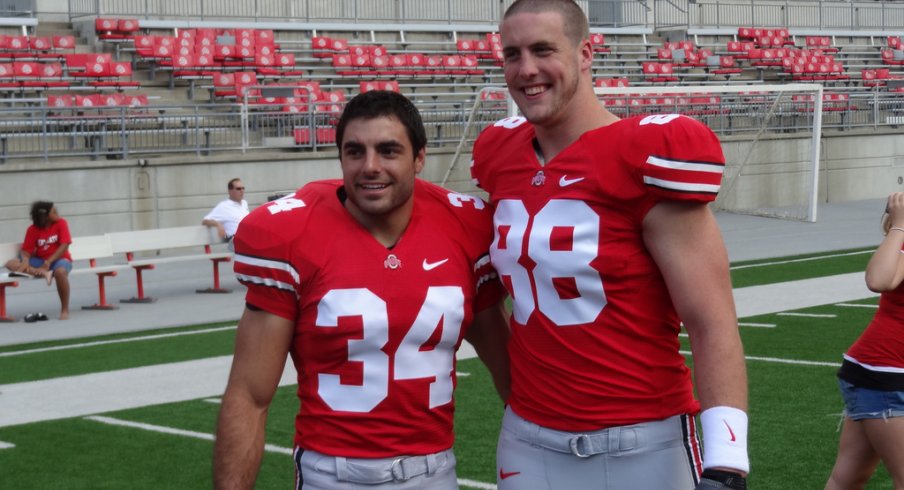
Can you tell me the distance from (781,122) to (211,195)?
980cm

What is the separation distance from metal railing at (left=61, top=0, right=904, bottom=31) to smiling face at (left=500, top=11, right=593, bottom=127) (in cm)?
2162

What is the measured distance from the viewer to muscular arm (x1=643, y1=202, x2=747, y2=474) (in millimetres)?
2771

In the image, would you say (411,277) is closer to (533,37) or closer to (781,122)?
(533,37)

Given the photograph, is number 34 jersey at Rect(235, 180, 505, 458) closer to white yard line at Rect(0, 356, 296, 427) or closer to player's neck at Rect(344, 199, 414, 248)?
player's neck at Rect(344, 199, 414, 248)

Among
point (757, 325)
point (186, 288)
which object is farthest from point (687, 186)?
point (186, 288)

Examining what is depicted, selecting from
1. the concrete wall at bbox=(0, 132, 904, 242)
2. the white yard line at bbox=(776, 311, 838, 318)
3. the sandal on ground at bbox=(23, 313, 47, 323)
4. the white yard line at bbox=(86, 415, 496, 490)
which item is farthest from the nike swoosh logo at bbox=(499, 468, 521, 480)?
the concrete wall at bbox=(0, 132, 904, 242)

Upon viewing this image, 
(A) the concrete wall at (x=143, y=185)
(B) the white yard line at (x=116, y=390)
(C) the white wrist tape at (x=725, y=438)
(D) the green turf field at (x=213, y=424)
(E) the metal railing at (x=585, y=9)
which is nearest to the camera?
(C) the white wrist tape at (x=725, y=438)

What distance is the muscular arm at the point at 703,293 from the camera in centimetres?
277

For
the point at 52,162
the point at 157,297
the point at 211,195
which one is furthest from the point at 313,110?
the point at 157,297

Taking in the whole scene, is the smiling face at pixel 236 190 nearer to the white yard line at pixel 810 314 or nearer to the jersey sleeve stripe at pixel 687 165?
the white yard line at pixel 810 314

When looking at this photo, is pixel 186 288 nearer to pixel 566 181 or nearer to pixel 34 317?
pixel 34 317

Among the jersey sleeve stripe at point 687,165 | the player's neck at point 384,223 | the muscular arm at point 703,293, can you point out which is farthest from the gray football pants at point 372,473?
the jersey sleeve stripe at point 687,165

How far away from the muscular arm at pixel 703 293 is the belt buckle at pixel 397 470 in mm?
714

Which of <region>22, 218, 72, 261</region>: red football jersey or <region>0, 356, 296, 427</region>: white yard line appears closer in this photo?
<region>0, 356, 296, 427</region>: white yard line
